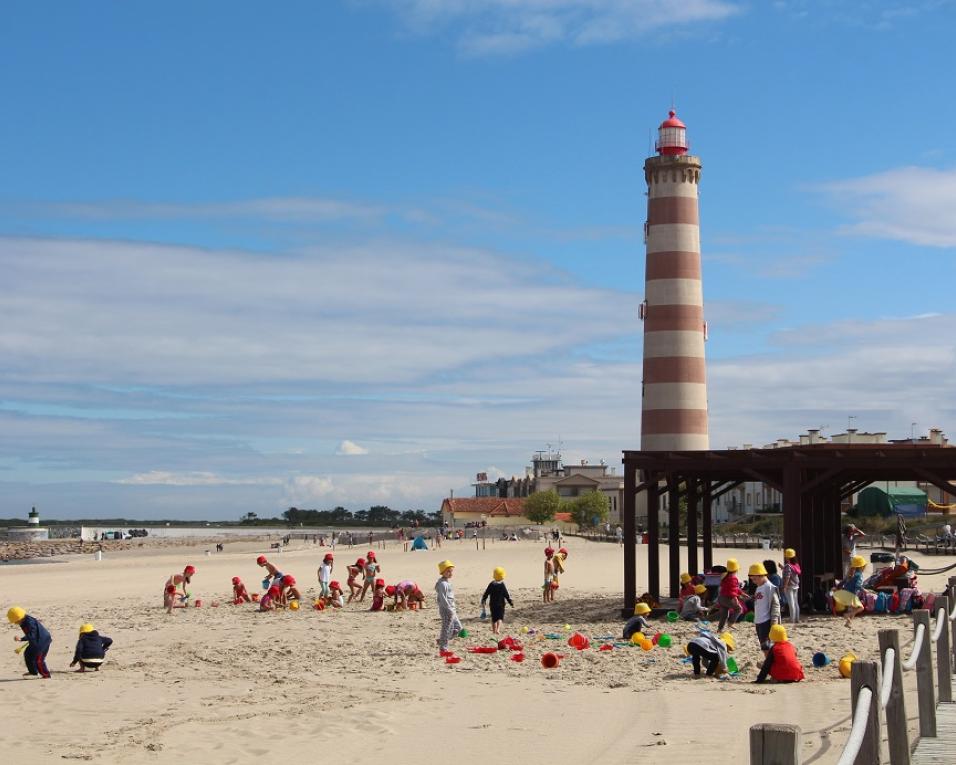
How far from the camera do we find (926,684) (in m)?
9.35

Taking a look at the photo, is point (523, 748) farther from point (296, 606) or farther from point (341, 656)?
point (296, 606)

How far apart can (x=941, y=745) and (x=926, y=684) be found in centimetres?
48

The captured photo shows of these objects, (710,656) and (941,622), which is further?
(710,656)

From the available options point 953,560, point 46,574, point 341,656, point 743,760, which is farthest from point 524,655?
point 46,574

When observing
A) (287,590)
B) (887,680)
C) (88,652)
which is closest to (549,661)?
(88,652)

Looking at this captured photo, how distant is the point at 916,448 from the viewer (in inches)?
802

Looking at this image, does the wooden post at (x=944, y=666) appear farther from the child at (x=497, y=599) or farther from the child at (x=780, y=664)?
the child at (x=497, y=599)

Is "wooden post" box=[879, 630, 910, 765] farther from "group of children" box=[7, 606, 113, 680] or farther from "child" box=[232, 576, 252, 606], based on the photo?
"child" box=[232, 576, 252, 606]

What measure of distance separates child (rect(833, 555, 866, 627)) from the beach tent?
4804 centimetres

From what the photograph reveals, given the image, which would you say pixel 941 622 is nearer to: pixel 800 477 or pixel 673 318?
pixel 800 477

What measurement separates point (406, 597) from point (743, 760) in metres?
15.9

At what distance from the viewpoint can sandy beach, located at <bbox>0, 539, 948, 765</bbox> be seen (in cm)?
1124

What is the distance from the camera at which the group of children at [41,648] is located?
1639 cm

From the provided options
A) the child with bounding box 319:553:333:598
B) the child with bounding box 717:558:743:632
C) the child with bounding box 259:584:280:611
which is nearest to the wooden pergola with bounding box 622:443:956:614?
the child with bounding box 717:558:743:632
